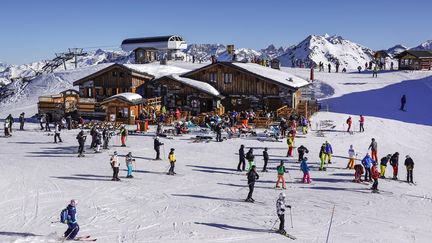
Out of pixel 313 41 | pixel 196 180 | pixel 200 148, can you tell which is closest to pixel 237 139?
pixel 200 148

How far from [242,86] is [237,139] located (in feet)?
38.5

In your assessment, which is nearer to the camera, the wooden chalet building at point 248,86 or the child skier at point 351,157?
the child skier at point 351,157

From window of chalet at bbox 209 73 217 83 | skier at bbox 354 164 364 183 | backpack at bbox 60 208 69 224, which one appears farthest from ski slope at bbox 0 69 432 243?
window of chalet at bbox 209 73 217 83

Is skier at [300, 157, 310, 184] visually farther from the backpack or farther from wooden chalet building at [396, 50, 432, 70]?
wooden chalet building at [396, 50, 432, 70]

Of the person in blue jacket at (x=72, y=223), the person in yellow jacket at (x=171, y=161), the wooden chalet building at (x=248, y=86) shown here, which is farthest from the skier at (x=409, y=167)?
the wooden chalet building at (x=248, y=86)

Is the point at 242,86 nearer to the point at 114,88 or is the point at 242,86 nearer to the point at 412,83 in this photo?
the point at 114,88

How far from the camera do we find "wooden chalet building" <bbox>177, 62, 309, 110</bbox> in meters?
41.2

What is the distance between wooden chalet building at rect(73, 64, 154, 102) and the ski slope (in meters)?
13.2

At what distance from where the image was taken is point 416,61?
68.9 meters

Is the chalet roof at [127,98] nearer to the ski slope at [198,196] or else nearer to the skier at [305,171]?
the ski slope at [198,196]

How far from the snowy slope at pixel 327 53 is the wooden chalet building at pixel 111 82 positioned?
4610 inches

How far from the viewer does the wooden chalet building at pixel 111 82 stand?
45188 mm

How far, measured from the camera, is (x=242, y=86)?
42875 millimetres

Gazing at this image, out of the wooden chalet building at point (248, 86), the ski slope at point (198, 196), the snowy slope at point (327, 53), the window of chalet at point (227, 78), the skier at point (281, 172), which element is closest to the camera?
the ski slope at point (198, 196)
